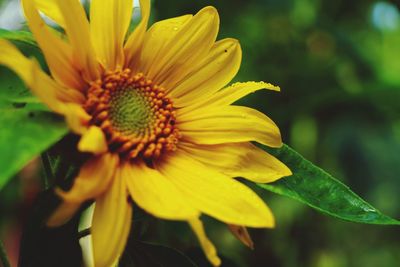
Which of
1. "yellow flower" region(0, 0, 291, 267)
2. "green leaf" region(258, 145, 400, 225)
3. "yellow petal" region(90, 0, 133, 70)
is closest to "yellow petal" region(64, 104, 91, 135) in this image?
"yellow flower" region(0, 0, 291, 267)

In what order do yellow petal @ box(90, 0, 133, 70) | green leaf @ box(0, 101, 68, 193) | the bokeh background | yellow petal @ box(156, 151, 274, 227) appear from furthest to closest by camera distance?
the bokeh background
yellow petal @ box(90, 0, 133, 70)
yellow petal @ box(156, 151, 274, 227)
green leaf @ box(0, 101, 68, 193)

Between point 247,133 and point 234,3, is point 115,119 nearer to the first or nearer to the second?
point 247,133

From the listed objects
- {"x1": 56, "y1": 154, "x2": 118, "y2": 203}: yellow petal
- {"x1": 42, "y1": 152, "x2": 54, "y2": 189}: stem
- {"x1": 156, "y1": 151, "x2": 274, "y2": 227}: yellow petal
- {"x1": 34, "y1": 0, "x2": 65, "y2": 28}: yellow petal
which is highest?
{"x1": 34, "y1": 0, "x2": 65, "y2": 28}: yellow petal

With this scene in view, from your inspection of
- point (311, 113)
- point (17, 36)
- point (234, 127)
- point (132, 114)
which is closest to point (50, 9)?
point (17, 36)

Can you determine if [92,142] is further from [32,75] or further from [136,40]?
[136,40]

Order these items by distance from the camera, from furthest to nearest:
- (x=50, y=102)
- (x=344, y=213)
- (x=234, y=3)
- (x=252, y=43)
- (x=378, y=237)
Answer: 1. (x=378, y=237)
2. (x=252, y=43)
3. (x=234, y=3)
4. (x=344, y=213)
5. (x=50, y=102)

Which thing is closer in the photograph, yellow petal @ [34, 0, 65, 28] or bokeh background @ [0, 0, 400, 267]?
yellow petal @ [34, 0, 65, 28]

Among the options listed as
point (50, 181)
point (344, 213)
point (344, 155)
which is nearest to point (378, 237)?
point (344, 155)

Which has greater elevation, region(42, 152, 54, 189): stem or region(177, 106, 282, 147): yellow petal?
region(177, 106, 282, 147): yellow petal

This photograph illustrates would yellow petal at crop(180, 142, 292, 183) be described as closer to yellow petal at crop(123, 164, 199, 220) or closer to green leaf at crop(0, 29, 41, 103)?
yellow petal at crop(123, 164, 199, 220)
